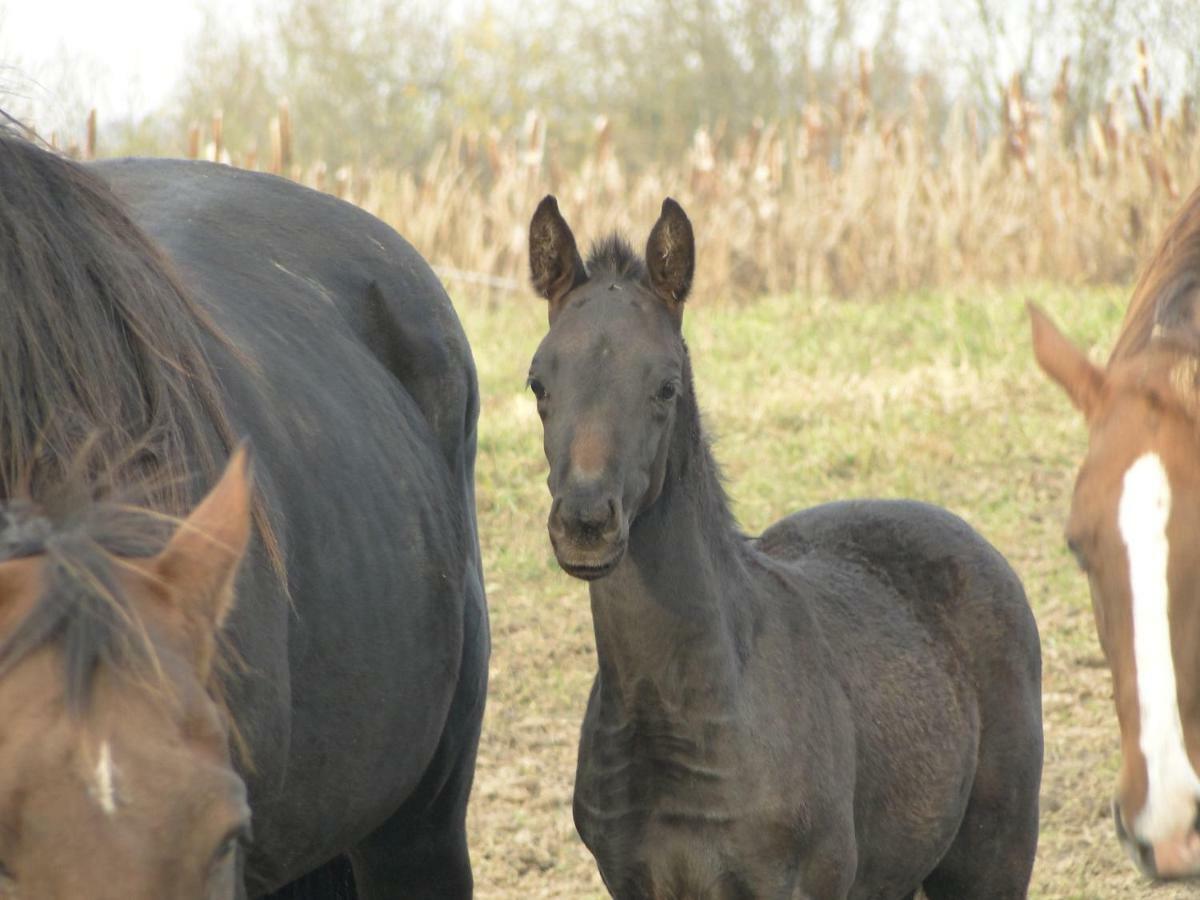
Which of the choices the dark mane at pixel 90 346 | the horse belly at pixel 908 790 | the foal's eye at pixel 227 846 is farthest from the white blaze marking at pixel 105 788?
the horse belly at pixel 908 790

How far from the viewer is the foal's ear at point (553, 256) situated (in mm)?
3588

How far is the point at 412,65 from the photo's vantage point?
2328cm

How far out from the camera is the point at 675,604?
11.6 ft

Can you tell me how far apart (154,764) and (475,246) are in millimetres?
11170

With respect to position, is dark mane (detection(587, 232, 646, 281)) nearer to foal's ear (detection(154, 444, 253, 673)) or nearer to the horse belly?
the horse belly

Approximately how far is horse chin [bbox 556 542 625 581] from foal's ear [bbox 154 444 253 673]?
123 centimetres

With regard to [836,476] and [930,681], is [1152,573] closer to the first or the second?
[930,681]

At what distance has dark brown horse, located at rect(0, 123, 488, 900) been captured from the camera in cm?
175

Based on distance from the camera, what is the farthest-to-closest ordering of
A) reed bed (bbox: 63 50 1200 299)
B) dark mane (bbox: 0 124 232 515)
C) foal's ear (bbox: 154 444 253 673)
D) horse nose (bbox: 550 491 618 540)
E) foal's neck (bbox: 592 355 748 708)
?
reed bed (bbox: 63 50 1200 299)
foal's neck (bbox: 592 355 748 708)
horse nose (bbox: 550 491 618 540)
dark mane (bbox: 0 124 232 515)
foal's ear (bbox: 154 444 253 673)

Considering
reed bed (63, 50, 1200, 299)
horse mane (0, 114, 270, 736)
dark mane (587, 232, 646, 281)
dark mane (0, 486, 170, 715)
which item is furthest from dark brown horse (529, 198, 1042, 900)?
reed bed (63, 50, 1200, 299)

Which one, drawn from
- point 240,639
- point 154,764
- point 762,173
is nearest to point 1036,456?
point 762,173

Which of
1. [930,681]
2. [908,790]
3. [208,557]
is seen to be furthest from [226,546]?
[930,681]

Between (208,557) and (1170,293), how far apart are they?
5.08 ft

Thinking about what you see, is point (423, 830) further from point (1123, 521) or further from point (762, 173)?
point (762, 173)
